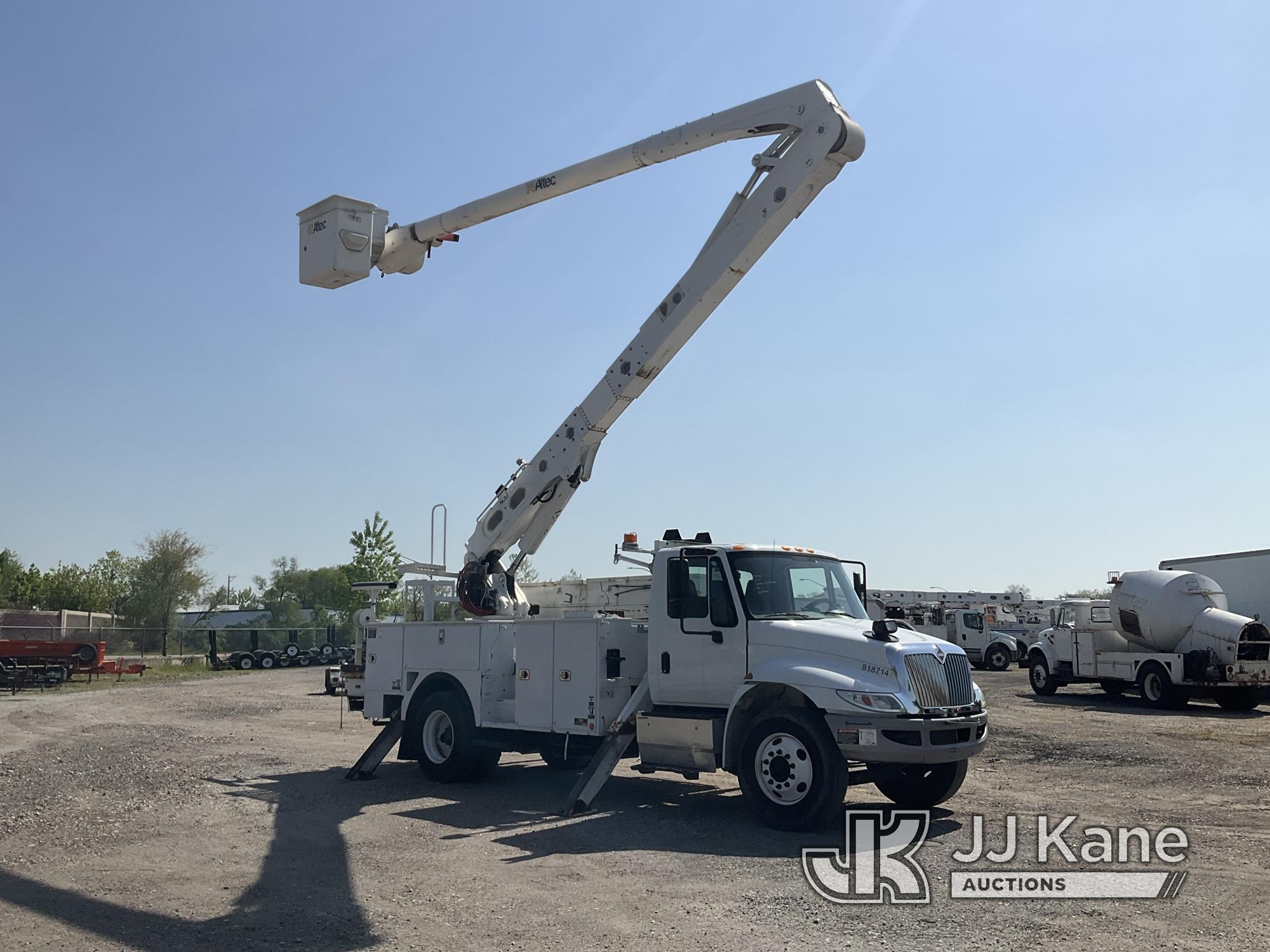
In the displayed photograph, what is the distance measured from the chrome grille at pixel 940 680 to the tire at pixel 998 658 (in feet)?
113

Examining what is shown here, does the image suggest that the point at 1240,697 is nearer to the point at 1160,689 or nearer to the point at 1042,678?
the point at 1160,689

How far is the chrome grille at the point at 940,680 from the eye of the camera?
951cm

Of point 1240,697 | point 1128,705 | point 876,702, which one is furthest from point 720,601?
point 1128,705

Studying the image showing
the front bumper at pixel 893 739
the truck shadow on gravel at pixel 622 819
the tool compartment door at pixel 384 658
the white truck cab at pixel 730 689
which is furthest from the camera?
the tool compartment door at pixel 384 658

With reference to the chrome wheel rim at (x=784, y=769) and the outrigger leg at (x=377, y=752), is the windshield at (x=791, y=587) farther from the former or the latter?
the outrigger leg at (x=377, y=752)

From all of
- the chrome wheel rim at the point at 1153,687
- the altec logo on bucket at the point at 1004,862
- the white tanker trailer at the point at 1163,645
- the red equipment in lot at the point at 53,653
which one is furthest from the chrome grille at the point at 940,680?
the red equipment in lot at the point at 53,653

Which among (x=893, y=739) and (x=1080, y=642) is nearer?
(x=893, y=739)

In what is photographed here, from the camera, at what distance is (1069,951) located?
236 inches

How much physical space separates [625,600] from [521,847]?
7221 mm

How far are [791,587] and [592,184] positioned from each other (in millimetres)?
6116

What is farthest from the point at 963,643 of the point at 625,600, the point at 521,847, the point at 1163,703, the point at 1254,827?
the point at 521,847

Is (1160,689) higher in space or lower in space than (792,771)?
lower

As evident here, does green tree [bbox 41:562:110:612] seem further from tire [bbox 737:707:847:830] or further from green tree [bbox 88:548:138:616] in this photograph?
tire [bbox 737:707:847:830]

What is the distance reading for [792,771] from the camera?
9.49m
